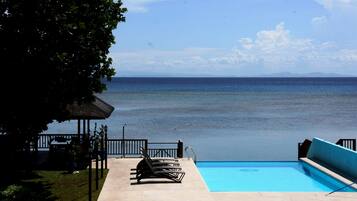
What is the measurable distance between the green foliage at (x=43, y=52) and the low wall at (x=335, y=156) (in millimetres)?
10370

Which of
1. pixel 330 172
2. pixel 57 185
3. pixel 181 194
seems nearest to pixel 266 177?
pixel 330 172

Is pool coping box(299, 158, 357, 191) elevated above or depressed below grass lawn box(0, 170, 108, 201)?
below

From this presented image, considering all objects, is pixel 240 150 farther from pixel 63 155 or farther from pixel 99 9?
pixel 99 9

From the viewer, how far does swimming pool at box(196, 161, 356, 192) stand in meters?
20.6

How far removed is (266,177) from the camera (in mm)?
23078

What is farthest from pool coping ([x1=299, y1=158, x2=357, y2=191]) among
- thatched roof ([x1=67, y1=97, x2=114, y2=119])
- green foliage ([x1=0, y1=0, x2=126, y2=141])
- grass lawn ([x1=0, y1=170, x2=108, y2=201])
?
green foliage ([x1=0, y1=0, x2=126, y2=141])

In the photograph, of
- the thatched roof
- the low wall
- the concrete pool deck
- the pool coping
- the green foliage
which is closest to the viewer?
the green foliage

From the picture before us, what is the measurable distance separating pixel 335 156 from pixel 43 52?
12812 mm

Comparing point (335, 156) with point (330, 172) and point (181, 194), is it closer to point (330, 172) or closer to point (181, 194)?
point (330, 172)

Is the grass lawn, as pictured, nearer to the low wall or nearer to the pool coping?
the pool coping

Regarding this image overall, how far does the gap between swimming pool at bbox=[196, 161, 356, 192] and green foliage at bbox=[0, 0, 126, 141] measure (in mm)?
7304

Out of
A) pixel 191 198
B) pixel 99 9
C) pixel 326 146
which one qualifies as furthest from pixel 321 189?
pixel 99 9

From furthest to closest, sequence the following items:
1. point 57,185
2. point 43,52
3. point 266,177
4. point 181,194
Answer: point 266,177 → point 57,185 → point 181,194 → point 43,52

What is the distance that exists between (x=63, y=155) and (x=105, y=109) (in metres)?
2.36
